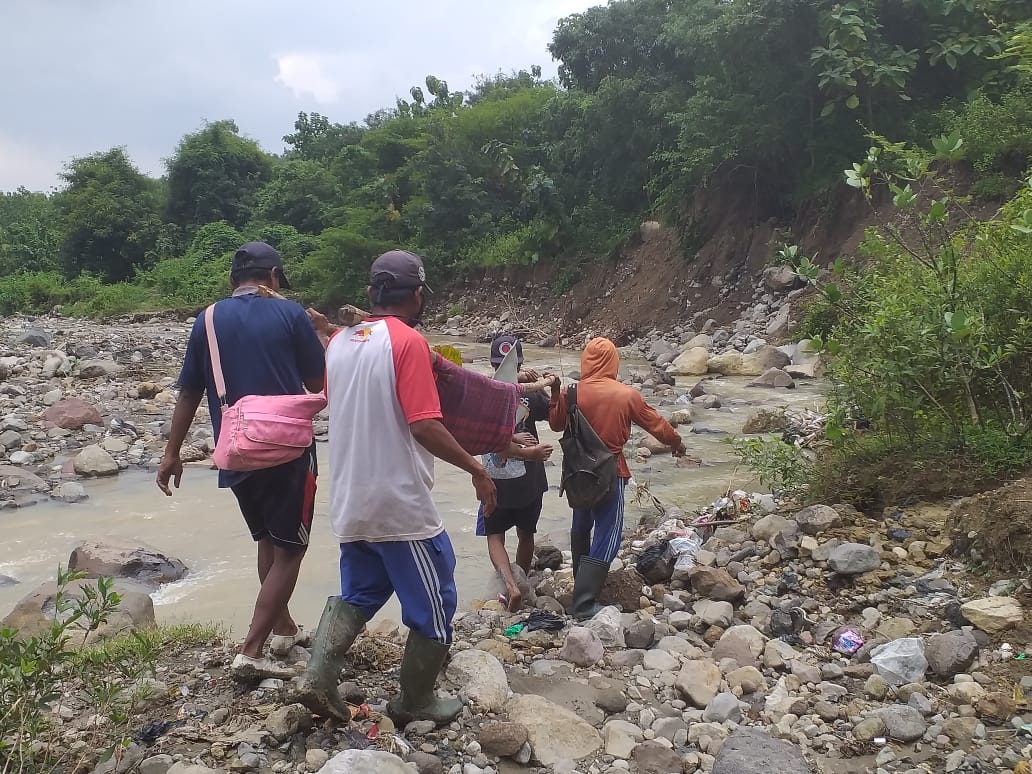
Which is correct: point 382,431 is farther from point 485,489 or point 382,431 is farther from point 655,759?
point 655,759

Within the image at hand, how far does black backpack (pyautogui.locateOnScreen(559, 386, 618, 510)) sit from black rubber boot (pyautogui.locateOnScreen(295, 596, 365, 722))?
1660 mm

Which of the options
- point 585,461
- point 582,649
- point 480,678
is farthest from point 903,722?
point 585,461

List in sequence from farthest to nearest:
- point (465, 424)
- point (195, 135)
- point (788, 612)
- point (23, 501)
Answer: point (195, 135), point (23, 501), point (788, 612), point (465, 424)

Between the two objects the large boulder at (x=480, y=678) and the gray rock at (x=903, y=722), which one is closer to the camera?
the gray rock at (x=903, y=722)

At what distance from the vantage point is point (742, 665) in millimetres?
3381

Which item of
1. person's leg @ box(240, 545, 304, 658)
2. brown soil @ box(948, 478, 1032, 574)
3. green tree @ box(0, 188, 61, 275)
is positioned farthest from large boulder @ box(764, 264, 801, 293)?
green tree @ box(0, 188, 61, 275)

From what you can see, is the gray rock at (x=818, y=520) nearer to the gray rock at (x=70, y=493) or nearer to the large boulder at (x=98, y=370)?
the gray rock at (x=70, y=493)

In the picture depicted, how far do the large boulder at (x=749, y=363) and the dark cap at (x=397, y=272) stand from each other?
11.1 meters

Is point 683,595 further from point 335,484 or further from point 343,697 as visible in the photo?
point 335,484

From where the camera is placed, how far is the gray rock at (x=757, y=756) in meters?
2.46

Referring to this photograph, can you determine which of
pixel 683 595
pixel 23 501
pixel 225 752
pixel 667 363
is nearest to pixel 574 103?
pixel 667 363

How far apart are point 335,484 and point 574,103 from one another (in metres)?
23.4

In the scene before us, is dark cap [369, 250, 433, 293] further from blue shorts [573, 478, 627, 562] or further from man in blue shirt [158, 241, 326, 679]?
blue shorts [573, 478, 627, 562]

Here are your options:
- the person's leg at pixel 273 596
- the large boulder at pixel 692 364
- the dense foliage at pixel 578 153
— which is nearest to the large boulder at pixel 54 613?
the person's leg at pixel 273 596
